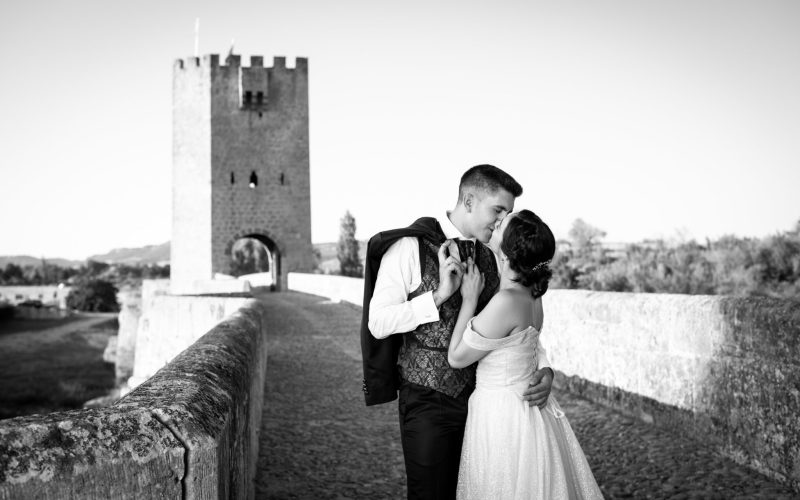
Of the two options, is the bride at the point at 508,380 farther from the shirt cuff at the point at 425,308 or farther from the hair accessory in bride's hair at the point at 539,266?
the shirt cuff at the point at 425,308

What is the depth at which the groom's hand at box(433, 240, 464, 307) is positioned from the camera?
2500 mm

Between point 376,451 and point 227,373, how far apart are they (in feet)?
7.75

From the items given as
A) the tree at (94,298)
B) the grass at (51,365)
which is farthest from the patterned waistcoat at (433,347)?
the tree at (94,298)

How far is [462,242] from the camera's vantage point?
2.70 meters

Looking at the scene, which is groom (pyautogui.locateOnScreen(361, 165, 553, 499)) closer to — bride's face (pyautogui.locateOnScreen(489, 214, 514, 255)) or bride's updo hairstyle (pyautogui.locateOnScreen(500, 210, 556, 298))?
bride's face (pyautogui.locateOnScreen(489, 214, 514, 255))

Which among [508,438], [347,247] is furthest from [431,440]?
[347,247]

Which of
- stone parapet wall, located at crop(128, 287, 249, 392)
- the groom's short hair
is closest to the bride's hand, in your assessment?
the groom's short hair

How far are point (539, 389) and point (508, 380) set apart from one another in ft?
0.44

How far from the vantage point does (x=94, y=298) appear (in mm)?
64938

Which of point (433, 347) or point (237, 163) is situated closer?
point (433, 347)

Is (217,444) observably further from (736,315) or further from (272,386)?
(272,386)

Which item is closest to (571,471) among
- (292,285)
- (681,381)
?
(681,381)

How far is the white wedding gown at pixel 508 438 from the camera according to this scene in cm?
255

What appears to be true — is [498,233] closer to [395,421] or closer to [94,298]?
[395,421]
